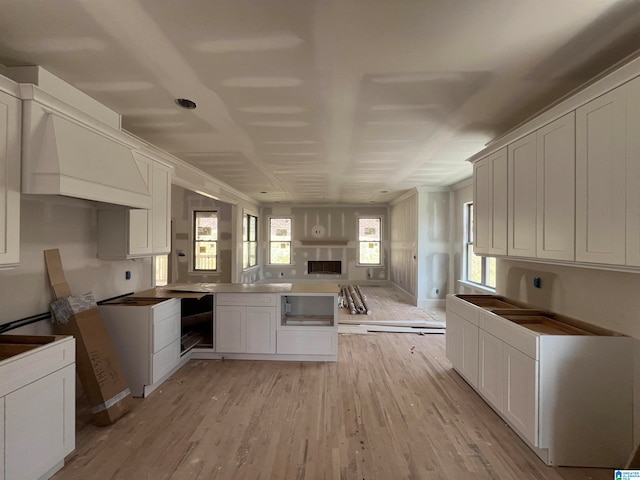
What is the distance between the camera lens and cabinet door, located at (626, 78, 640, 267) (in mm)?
1725

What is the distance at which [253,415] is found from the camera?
8.82 ft

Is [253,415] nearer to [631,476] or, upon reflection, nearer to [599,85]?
[631,476]

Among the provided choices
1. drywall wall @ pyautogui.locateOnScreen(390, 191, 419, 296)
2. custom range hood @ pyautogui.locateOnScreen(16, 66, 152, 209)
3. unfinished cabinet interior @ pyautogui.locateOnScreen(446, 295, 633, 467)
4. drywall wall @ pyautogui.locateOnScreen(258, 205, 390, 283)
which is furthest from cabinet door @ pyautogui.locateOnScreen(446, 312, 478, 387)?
drywall wall @ pyautogui.locateOnScreen(258, 205, 390, 283)

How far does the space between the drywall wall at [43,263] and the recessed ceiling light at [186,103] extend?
1.31m

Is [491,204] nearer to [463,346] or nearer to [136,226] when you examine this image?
[463,346]

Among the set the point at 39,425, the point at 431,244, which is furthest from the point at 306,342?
the point at 431,244

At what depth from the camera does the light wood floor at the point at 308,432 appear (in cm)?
206

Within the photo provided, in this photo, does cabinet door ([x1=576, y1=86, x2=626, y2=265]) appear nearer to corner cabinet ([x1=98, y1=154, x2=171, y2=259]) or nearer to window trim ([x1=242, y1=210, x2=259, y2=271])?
corner cabinet ([x1=98, y1=154, x2=171, y2=259])

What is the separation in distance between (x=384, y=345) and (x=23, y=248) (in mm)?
4137

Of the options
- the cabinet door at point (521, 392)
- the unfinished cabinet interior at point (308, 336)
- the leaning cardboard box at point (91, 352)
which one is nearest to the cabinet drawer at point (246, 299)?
the unfinished cabinet interior at point (308, 336)

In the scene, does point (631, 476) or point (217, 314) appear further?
point (217, 314)

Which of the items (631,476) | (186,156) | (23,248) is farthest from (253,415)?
(186,156)

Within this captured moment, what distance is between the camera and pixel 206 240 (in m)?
8.02

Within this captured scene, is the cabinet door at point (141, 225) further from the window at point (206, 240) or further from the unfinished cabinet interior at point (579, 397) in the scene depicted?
the window at point (206, 240)
